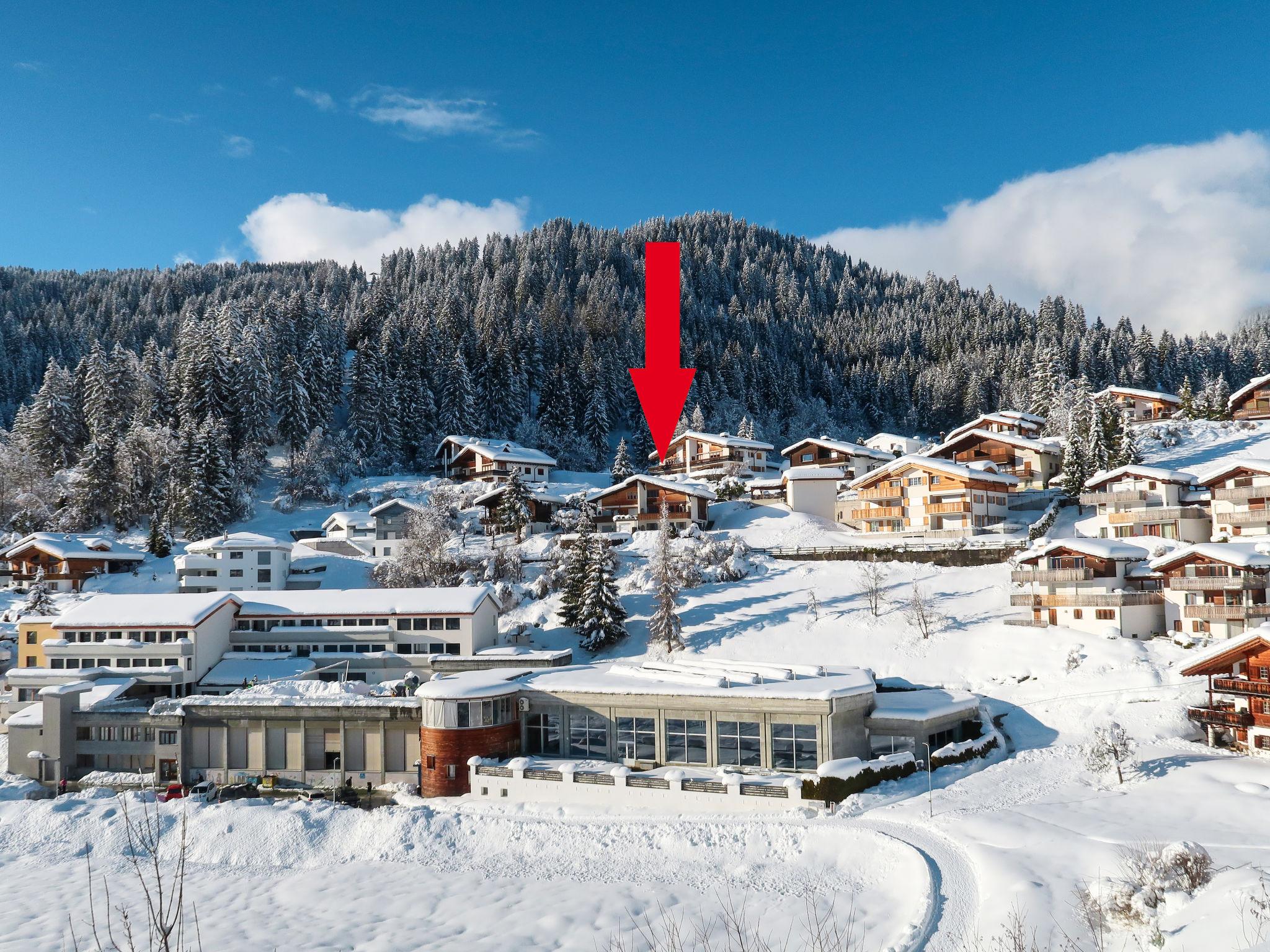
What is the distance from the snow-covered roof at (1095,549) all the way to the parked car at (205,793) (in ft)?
128

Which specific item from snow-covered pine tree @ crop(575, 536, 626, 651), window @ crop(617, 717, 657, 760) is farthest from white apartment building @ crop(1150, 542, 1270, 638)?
snow-covered pine tree @ crop(575, 536, 626, 651)

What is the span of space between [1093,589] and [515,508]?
1591 inches

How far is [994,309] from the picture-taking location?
526 ft

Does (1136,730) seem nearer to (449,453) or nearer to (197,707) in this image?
(197,707)

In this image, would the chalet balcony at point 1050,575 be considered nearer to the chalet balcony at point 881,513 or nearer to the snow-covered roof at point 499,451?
the chalet balcony at point 881,513

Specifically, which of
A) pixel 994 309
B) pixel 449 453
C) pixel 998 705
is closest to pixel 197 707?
pixel 998 705

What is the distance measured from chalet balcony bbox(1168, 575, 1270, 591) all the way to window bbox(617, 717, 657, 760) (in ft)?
84.3

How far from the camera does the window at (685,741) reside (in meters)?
33.2

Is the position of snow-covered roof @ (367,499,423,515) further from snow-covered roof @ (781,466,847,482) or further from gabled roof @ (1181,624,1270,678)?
gabled roof @ (1181,624,1270,678)

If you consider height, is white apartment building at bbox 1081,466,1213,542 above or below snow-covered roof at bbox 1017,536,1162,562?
above

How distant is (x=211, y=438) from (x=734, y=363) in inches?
2948

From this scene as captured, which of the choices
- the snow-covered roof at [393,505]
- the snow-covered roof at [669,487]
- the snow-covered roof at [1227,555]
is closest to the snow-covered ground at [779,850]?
the snow-covered roof at [1227,555]

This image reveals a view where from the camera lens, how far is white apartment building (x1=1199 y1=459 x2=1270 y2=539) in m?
50.4

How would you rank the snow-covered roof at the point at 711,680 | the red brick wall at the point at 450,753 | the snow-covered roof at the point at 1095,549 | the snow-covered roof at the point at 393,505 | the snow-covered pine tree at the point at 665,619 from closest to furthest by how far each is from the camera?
1. the snow-covered roof at the point at 711,680
2. the red brick wall at the point at 450,753
3. the snow-covered roof at the point at 1095,549
4. the snow-covered pine tree at the point at 665,619
5. the snow-covered roof at the point at 393,505
